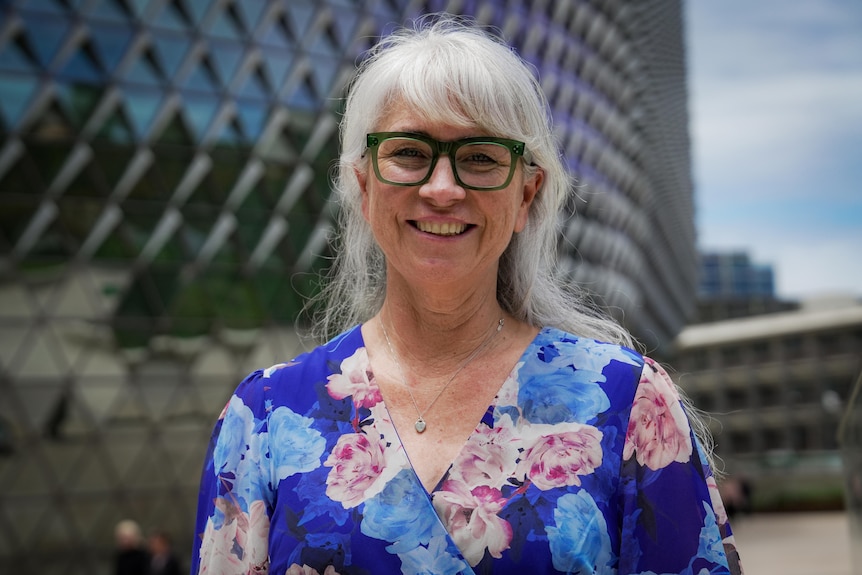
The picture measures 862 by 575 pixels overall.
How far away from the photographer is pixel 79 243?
2352 cm

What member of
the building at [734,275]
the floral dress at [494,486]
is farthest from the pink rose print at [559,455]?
the building at [734,275]

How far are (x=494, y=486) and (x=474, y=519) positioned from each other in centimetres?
9

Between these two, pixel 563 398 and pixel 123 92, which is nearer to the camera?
pixel 563 398

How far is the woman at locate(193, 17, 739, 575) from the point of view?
202cm

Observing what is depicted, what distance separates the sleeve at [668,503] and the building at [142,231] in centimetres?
1745

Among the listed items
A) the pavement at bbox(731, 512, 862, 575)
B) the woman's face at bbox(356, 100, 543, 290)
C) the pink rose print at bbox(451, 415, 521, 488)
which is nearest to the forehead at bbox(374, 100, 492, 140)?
the woman's face at bbox(356, 100, 543, 290)

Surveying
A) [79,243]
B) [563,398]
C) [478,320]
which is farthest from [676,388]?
[79,243]

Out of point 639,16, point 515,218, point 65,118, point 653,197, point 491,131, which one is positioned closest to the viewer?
point 491,131

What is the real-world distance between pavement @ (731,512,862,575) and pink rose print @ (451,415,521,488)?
6.65 meters

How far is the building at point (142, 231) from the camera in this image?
22.5m

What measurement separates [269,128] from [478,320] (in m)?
25.7

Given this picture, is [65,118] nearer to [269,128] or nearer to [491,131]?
[269,128]

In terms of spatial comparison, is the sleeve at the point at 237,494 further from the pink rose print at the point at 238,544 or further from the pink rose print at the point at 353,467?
the pink rose print at the point at 353,467

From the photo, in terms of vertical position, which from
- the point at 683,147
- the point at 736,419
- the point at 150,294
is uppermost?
the point at 683,147
